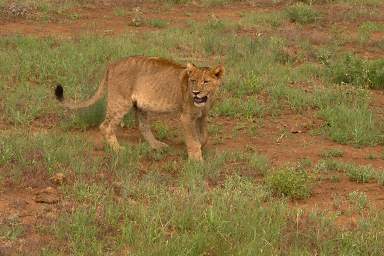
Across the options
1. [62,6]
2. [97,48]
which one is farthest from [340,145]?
[62,6]

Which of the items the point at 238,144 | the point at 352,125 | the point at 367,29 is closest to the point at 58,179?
the point at 238,144

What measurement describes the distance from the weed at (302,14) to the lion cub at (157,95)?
8.46 m

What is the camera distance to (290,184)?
Answer: 670 cm

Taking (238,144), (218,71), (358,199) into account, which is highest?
(218,71)

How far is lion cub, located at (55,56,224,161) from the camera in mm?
7824

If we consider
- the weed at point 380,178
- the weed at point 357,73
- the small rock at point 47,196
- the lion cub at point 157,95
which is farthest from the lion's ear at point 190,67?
the weed at point 357,73

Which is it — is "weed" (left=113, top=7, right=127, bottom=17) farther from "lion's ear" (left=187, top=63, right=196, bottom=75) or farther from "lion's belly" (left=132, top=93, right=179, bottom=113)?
"lion's ear" (left=187, top=63, right=196, bottom=75)

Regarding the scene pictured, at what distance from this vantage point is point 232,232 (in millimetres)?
5469

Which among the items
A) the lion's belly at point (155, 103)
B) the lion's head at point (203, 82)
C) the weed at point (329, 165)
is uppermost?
the lion's head at point (203, 82)

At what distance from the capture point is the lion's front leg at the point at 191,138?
7836 mm

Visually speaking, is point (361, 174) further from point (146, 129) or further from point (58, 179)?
point (58, 179)

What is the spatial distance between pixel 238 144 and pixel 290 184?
207 cm

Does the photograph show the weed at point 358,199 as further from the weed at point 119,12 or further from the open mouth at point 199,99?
the weed at point 119,12

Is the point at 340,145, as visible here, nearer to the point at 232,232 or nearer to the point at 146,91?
the point at 146,91
